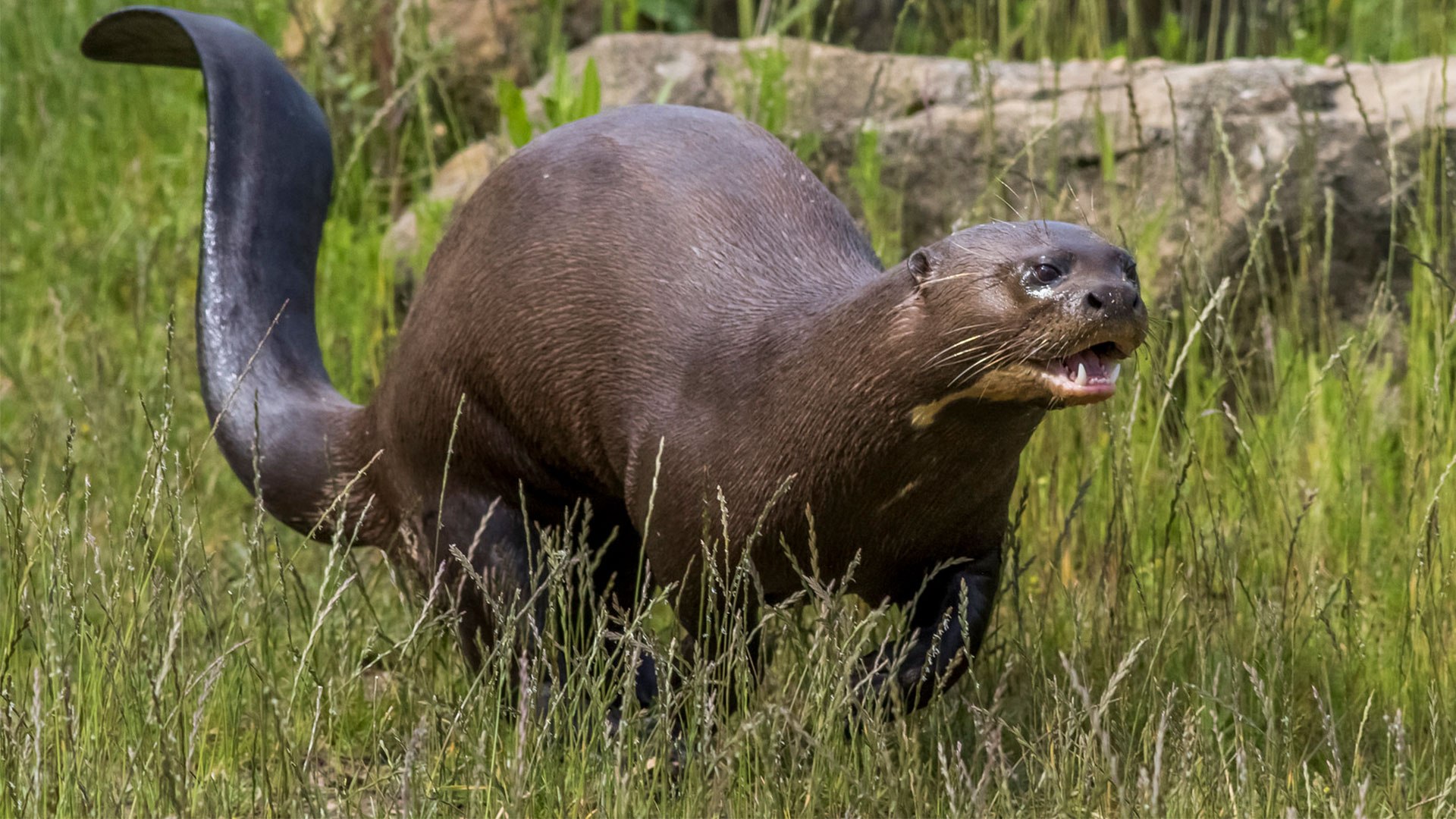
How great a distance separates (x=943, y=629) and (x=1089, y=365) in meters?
0.57

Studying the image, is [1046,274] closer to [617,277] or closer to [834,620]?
[834,620]

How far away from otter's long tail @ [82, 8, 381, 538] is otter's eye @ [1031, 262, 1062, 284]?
148 cm

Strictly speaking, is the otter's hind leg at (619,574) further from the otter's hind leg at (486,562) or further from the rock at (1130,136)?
the rock at (1130,136)

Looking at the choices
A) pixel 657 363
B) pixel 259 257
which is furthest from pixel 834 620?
pixel 259 257

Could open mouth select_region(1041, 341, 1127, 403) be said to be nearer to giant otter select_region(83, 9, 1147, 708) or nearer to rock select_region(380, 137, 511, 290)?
giant otter select_region(83, 9, 1147, 708)

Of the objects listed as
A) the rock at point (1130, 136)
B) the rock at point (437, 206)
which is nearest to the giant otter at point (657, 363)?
the rock at point (437, 206)

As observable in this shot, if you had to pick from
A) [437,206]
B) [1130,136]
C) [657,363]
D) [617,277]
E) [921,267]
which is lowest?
[437,206]

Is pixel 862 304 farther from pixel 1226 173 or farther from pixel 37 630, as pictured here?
pixel 1226 173

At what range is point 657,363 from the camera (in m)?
2.79

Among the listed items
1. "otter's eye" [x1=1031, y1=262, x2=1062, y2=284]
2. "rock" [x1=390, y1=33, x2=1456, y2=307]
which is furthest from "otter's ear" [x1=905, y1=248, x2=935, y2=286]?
"rock" [x1=390, y1=33, x2=1456, y2=307]

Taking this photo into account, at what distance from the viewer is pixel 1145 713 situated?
3160mm

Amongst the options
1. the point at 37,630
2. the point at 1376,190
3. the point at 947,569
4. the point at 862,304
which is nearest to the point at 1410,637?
the point at 947,569

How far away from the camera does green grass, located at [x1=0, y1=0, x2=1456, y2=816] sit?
8.07 ft

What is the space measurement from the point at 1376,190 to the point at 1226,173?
39 cm
